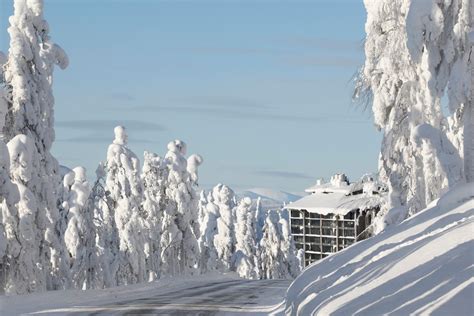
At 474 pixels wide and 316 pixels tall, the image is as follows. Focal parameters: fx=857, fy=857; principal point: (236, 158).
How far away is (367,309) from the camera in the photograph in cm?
1085

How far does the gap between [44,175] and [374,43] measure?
1530cm

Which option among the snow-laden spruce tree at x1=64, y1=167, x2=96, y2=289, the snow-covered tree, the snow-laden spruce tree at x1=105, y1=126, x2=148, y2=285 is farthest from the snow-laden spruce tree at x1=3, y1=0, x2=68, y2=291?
the snow-covered tree

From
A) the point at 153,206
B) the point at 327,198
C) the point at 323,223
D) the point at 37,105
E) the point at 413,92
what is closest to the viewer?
the point at 413,92

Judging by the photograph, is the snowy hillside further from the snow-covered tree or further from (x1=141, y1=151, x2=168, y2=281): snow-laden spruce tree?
the snow-covered tree

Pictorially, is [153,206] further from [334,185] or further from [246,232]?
[334,185]

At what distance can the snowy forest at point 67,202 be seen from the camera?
34719 millimetres

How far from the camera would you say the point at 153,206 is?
58.5 metres

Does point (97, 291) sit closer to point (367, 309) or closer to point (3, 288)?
point (3, 288)

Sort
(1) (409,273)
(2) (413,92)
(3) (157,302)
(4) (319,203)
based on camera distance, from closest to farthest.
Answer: (1) (409,273)
(3) (157,302)
(2) (413,92)
(4) (319,203)

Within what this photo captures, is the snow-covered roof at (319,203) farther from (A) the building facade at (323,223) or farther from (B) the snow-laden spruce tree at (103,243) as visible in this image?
(B) the snow-laden spruce tree at (103,243)

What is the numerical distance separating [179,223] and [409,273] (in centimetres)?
4758

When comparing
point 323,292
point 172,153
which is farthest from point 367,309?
point 172,153

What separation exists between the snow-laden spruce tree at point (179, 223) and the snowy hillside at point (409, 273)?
40339mm

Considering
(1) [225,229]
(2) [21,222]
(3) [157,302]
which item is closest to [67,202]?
(2) [21,222]
